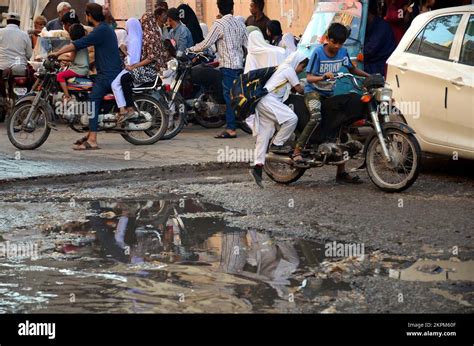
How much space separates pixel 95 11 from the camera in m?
13.8

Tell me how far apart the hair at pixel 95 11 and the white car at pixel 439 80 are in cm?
410

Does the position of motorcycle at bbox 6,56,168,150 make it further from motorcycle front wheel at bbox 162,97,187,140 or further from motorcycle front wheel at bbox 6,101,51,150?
motorcycle front wheel at bbox 162,97,187,140

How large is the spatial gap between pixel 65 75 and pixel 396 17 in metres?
5.30

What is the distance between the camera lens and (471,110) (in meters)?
10.8

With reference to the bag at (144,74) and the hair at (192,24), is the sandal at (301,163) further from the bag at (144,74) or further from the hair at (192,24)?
the hair at (192,24)

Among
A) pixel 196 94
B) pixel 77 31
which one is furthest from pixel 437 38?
pixel 196 94

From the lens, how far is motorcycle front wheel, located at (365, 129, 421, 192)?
10.2 m

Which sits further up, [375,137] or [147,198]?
[375,137]

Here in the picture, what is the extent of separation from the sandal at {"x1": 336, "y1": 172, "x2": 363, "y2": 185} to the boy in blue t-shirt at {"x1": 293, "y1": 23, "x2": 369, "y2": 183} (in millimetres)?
572
